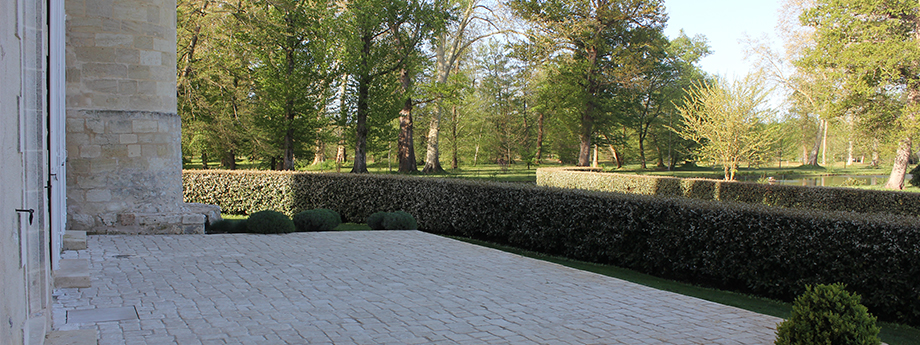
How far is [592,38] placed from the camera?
3394 cm

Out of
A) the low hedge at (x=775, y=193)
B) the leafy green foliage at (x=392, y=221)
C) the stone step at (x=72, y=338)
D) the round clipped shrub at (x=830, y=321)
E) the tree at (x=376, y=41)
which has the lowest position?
the leafy green foliage at (x=392, y=221)

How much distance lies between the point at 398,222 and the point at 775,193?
996 cm

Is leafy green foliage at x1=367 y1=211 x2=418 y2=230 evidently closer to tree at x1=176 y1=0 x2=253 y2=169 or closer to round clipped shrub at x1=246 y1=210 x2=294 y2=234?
round clipped shrub at x1=246 y1=210 x2=294 y2=234

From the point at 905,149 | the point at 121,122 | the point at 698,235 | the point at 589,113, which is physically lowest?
the point at 698,235

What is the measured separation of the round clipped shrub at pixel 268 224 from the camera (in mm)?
11820

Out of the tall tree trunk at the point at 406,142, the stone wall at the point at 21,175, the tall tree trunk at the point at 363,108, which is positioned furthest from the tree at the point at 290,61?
the stone wall at the point at 21,175

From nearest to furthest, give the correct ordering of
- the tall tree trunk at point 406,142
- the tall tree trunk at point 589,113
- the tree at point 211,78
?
the tree at point 211,78
the tall tree trunk at point 406,142
the tall tree trunk at point 589,113

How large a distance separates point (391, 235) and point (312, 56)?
572 inches

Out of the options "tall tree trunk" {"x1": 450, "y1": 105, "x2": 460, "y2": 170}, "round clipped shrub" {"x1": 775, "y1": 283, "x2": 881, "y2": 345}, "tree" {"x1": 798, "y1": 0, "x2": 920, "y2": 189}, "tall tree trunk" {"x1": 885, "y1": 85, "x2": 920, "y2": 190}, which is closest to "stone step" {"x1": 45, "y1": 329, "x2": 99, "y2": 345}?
"round clipped shrub" {"x1": 775, "y1": 283, "x2": 881, "y2": 345}

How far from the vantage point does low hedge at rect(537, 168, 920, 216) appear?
13.4 metres

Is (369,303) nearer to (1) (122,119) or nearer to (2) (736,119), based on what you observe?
(1) (122,119)

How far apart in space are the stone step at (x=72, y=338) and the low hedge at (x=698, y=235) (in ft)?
25.2

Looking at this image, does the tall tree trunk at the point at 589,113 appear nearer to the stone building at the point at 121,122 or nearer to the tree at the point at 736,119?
the tree at the point at 736,119

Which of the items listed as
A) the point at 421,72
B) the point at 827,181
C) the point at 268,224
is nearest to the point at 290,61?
the point at 421,72
